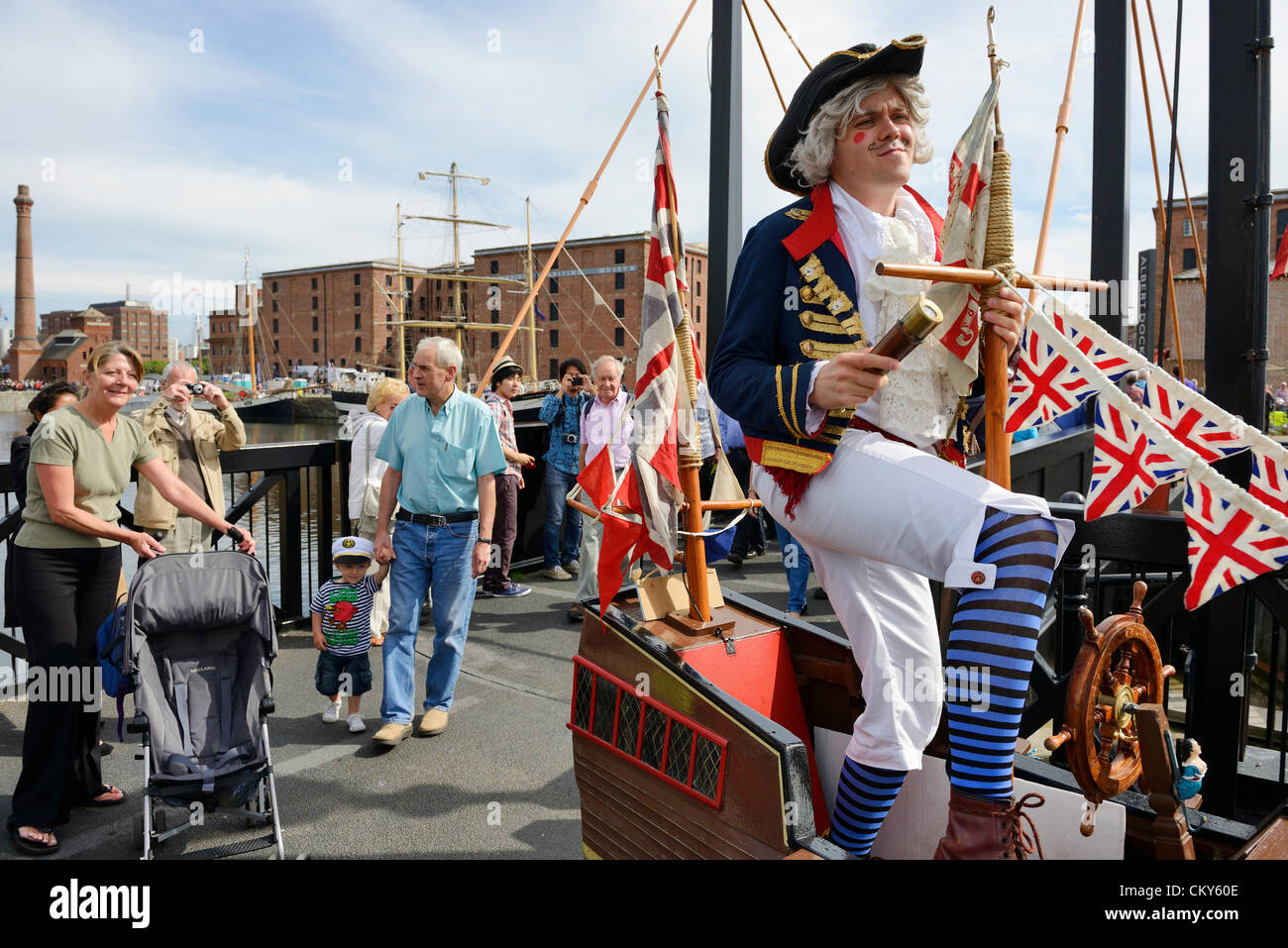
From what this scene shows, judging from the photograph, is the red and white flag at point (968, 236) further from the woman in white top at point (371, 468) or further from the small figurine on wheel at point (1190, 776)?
the woman in white top at point (371, 468)

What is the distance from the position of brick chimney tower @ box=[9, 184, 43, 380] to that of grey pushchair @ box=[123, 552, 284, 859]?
7828 cm

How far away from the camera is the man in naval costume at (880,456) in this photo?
1702mm

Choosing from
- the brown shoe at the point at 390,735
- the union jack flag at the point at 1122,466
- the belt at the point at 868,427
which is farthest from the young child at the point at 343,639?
the union jack flag at the point at 1122,466

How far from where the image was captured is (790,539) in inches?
277

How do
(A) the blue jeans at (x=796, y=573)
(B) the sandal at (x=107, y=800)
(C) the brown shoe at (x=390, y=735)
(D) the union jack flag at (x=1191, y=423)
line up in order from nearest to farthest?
(D) the union jack flag at (x=1191, y=423) → (B) the sandal at (x=107, y=800) → (C) the brown shoe at (x=390, y=735) → (A) the blue jeans at (x=796, y=573)

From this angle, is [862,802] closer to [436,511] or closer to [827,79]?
[827,79]

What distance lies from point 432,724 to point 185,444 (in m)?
2.66

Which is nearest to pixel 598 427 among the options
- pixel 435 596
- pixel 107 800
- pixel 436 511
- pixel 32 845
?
pixel 436 511

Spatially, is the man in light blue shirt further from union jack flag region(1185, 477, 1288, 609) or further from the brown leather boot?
union jack flag region(1185, 477, 1288, 609)

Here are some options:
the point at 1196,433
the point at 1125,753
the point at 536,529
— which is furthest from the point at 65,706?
the point at 536,529

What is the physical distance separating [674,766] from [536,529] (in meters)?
6.81

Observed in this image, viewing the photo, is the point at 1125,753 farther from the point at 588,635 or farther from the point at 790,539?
the point at 790,539

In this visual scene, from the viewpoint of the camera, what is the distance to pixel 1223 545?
178cm

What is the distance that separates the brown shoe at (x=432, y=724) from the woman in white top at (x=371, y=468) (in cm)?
139
